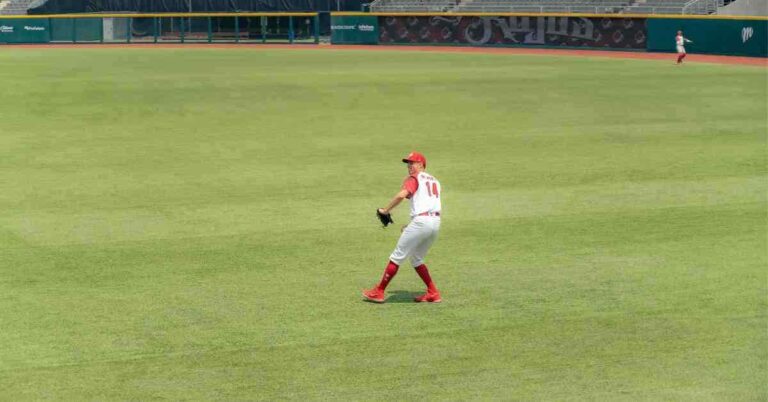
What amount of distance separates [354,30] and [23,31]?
19.4m

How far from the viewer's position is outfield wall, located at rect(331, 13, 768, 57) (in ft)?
172

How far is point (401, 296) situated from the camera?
14203mm

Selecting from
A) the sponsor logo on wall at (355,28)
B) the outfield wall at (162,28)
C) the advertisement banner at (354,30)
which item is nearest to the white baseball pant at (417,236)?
the advertisement banner at (354,30)

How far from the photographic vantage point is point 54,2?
76562mm

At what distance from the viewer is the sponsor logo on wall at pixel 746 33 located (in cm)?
5144

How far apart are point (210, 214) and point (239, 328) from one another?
6.73 meters

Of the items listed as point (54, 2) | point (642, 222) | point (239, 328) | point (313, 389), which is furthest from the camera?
point (54, 2)

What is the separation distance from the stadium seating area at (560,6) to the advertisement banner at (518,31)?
2564 mm

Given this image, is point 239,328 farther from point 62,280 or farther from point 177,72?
point 177,72

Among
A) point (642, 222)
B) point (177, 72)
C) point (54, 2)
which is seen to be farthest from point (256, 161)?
point (54, 2)

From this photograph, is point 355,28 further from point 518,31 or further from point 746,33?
point 746,33

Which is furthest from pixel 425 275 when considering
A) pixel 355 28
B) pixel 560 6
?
pixel 355 28

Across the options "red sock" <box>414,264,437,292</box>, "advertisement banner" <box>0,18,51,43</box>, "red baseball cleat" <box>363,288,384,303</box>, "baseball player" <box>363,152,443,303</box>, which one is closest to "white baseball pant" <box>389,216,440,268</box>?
"baseball player" <box>363,152,443,303</box>

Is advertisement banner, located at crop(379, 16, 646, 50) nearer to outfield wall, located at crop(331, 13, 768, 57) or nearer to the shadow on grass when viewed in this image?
outfield wall, located at crop(331, 13, 768, 57)
